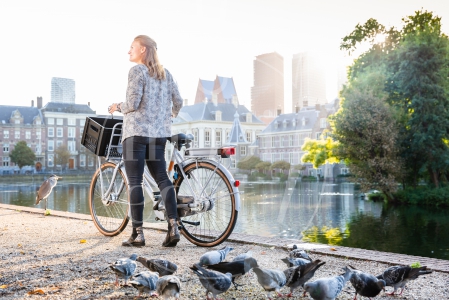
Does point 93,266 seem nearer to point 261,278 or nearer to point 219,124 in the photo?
point 261,278

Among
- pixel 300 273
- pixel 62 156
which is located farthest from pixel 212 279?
pixel 62 156

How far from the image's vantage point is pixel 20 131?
5788 centimetres

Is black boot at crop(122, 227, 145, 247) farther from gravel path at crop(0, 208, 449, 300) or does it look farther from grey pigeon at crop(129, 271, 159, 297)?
grey pigeon at crop(129, 271, 159, 297)

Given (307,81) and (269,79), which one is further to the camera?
(307,81)

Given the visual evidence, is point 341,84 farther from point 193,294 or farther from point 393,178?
point 193,294

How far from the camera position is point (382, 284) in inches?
92.1

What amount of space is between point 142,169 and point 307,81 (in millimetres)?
60391

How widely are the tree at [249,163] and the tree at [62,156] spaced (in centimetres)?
2104

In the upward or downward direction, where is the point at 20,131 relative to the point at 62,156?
upward

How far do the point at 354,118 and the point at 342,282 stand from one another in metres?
17.9

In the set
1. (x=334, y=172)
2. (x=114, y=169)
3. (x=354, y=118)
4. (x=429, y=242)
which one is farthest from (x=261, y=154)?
(x=114, y=169)

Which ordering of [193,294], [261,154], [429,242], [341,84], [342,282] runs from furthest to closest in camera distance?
[261,154]
[341,84]
[429,242]
[193,294]
[342,282]

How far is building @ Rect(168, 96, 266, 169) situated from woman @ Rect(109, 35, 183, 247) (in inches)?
1891

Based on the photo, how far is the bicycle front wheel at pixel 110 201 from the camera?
14.2 ft
